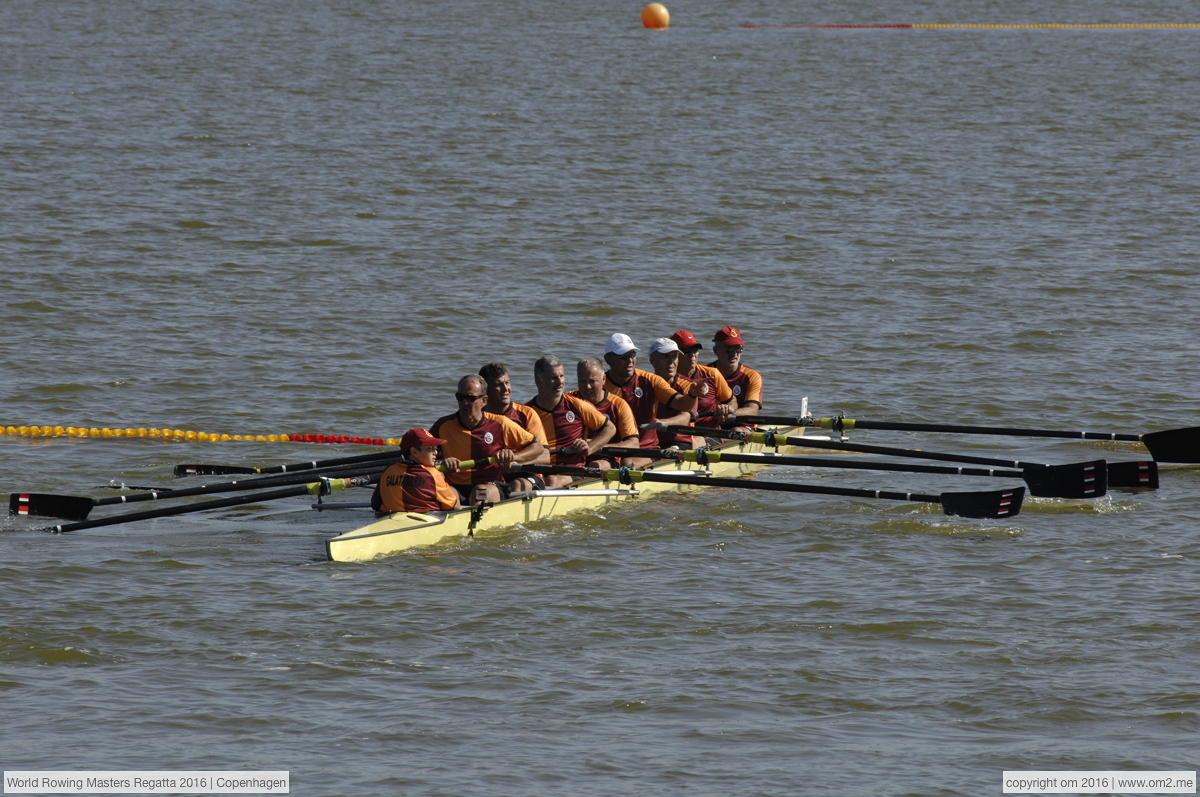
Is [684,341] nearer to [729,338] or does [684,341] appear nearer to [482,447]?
[729,338]

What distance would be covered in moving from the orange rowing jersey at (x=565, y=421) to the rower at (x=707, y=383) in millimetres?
1897

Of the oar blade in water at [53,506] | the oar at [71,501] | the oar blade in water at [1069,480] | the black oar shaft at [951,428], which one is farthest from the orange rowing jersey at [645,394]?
the oar blade in water at [53,506]

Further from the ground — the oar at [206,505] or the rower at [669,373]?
the rower at [669,373]

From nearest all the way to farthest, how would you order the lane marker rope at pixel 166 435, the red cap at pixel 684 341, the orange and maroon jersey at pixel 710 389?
the red cap at pixel 684 341
the orange and maroon jersey at pixel 710 389
the lane marker rope at pixel 166 435

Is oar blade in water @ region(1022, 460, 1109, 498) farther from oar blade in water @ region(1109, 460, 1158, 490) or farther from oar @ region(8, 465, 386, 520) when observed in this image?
oar @ region(8, 465, 386, 520)

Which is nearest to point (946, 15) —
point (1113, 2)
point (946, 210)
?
point (1113, 2)

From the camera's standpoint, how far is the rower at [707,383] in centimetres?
1499

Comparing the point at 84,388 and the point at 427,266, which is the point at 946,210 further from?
the point at 84,388

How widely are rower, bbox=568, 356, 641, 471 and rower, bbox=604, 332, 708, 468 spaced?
0.36 m

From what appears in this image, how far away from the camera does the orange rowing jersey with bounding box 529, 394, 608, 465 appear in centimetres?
1320

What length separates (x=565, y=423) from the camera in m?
13.2

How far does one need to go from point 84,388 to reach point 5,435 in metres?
1.98

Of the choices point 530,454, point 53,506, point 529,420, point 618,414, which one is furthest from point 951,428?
point 53,506

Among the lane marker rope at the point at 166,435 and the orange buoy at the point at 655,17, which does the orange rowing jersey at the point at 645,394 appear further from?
the orange buoy at the point at 655,17
